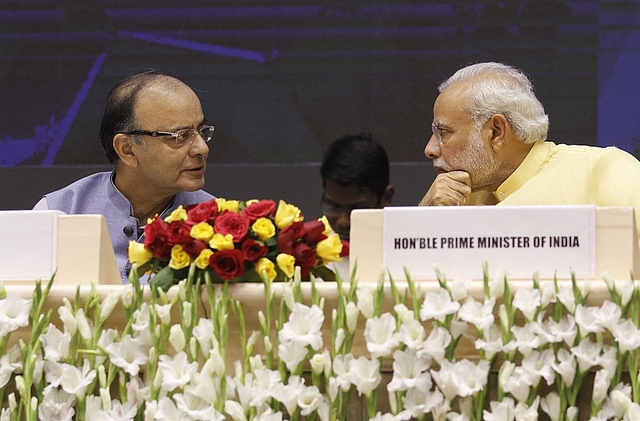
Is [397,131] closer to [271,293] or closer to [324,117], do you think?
[324,117]

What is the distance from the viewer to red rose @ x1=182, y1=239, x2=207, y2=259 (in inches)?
59.1

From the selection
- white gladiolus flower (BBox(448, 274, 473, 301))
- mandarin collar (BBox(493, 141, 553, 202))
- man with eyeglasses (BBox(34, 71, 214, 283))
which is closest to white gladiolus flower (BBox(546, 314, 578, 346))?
white gladiolus flower (BBox(448, 274, 473, 301))

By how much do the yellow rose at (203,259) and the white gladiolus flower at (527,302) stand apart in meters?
0.46

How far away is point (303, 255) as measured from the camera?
1.56 meters

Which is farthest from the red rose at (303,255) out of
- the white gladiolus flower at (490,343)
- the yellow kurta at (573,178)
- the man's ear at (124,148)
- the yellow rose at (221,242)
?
the man's ear at (124,148)

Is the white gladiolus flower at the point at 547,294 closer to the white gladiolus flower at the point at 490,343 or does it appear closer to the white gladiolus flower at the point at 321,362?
the white gladiolus flower at the point at 490,343

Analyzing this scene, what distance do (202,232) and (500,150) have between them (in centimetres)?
150

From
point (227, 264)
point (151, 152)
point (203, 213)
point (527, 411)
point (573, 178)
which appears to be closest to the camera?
point (527, 411)

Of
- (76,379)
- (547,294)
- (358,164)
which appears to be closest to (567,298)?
(547,294)

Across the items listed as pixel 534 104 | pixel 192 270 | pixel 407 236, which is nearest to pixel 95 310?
pixel 192 270

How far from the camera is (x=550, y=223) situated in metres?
1.50

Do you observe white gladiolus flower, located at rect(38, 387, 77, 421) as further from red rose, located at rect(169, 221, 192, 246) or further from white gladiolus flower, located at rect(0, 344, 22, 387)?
red rose, located at rect(169, 221, 192, 246)

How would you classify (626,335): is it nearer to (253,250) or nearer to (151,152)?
(253,250)

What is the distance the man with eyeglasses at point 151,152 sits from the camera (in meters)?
2.86
